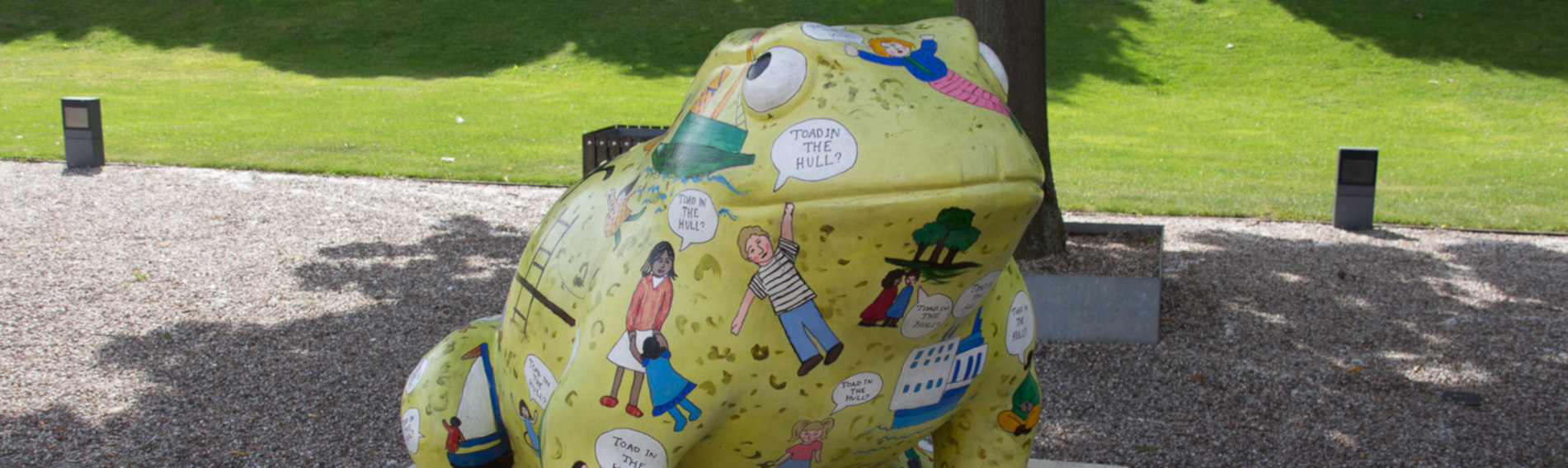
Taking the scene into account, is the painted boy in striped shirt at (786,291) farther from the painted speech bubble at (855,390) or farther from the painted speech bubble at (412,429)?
the painted speech bubble at (412,429)

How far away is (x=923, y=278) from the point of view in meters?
1.93

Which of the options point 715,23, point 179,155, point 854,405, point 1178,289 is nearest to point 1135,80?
point 715,23

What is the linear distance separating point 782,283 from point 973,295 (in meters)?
0.38

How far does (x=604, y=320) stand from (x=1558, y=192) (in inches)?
511

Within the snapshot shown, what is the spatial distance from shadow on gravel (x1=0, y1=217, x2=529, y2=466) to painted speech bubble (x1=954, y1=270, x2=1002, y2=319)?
3.29 metres

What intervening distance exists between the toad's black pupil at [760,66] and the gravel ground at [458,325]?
10.9 feet

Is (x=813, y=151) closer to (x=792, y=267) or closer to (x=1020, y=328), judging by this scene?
(x=792, y=267)

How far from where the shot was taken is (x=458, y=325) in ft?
21.7

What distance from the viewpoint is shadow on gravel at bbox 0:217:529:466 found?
4.69 m

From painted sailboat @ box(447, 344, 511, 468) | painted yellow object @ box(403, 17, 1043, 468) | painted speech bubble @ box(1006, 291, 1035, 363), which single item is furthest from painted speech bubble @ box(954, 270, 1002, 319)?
painted sailboat @ box(447, 344, 511, 468)

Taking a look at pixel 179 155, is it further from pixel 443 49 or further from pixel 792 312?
pixel 792 312

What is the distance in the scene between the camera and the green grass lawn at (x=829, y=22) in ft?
41.0

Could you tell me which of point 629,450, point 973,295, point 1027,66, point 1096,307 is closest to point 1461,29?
point 1027,66

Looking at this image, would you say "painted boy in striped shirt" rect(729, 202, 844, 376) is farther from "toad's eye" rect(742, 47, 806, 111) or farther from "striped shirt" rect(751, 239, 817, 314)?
"toad's eye" rect(742, 47, 806, 111)
